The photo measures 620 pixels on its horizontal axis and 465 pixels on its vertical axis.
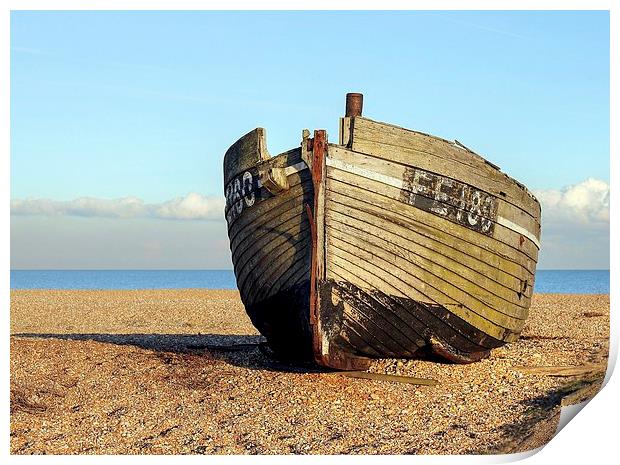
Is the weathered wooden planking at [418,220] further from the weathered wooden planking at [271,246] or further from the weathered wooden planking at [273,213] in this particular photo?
the weathered wooden planking at [271,246]

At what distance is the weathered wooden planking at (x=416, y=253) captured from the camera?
8453 millimetres

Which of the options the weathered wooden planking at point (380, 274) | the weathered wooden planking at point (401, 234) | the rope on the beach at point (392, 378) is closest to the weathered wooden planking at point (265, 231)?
the weathered wooden planking at point (401, 234)

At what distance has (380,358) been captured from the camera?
9.38 meters

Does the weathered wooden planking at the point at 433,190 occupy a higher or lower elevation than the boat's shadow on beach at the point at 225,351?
higher

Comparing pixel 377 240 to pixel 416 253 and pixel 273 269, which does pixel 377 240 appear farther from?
pixel 273 269

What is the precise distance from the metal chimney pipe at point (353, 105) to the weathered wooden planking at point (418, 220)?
1.15 metres

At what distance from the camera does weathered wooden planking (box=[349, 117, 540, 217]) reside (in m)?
8.41

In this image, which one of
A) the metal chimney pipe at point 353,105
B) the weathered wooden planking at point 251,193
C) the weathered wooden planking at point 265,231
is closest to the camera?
the weathered wooden planking at point 251,193

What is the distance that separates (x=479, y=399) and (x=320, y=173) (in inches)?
117

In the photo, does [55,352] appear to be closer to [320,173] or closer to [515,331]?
[320,173]

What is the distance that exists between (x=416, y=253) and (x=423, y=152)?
1080 mm

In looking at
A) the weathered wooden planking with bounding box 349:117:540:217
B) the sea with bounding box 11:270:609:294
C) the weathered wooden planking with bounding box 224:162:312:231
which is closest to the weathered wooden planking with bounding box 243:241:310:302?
the weathered wooden planking with bounding box 224:162:312:231

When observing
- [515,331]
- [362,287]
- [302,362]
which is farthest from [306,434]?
[515,331]

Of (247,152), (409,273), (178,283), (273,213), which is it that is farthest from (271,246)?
(178,283)
